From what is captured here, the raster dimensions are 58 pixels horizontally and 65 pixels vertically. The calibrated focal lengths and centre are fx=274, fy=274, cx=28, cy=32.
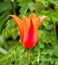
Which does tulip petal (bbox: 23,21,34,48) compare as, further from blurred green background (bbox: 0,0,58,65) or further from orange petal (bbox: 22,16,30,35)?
blurred green background (bbox: 0,0,58,65)

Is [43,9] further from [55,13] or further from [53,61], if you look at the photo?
[53,61]

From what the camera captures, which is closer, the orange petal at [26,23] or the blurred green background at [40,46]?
the orange petal at [26,23]

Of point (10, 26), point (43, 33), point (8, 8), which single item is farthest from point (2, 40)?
point (43, 33)

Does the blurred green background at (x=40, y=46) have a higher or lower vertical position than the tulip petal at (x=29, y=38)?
lower

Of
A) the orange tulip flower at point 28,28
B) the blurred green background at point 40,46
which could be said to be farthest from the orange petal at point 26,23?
the blurred green background at point 40,46

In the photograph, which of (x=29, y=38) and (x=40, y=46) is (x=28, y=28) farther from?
(x=40, y=46)

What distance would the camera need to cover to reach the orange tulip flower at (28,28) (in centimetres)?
133

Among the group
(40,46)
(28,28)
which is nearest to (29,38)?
(28,28)

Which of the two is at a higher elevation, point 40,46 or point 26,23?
point 26,23

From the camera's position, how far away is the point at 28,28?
53.3 inches

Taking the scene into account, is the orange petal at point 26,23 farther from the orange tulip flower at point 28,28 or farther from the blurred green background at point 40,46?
the blurred green background at point 40,46

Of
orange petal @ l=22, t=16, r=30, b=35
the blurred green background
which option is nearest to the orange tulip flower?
orange petal @ l=22, t=16, r=30, b=35

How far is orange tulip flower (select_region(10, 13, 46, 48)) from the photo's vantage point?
133cm

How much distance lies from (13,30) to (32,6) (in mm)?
232
